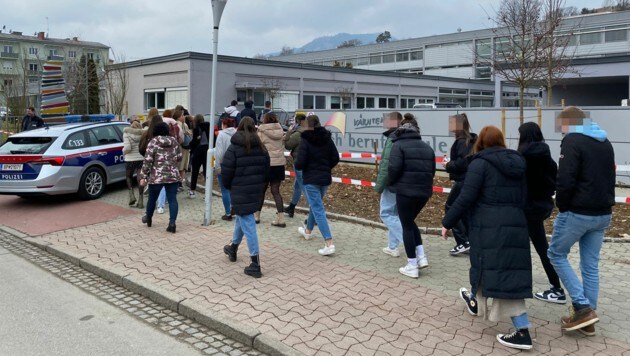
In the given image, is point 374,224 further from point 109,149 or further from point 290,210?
point 109,149

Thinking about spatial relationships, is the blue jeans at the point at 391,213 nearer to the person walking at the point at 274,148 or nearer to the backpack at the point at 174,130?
the person walking at the point at 274,148

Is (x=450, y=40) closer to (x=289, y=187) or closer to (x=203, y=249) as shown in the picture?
(x=289, y=187)

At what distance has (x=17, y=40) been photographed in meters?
92.0

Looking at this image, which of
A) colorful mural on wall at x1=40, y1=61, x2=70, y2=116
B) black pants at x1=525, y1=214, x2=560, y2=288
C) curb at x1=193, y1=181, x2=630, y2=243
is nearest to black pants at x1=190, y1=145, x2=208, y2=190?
curb at x1=193, y1=181, x2=630, y2=243

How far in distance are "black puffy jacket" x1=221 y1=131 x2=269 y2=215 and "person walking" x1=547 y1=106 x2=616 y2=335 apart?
320 cm

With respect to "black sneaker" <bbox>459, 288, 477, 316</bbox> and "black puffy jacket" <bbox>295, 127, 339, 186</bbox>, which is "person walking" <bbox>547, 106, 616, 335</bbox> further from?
"black puffy jacket" <bbox>295, 127, 339, 186</bbox>

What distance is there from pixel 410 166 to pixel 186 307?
2.81 m

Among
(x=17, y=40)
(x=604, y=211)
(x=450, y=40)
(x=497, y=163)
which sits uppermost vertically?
(x=17, y=40)

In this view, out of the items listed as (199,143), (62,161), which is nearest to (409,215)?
(199,143)

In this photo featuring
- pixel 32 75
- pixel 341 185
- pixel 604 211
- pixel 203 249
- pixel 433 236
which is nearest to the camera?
pixel 604 211

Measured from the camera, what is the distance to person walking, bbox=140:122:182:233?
319 inches

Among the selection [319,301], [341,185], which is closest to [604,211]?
[319,301]

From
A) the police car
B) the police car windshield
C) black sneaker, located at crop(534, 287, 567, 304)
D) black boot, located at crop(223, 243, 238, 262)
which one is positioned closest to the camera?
black sneaker, located at crop(534, 287, 567, 304)

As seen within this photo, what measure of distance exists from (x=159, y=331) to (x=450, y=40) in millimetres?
63919
